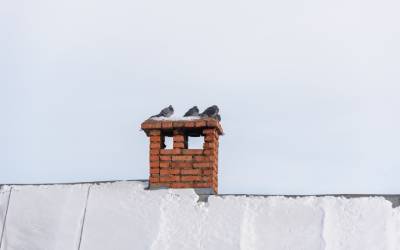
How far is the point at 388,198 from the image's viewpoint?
9.84m

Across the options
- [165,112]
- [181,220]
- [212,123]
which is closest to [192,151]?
[212,123]

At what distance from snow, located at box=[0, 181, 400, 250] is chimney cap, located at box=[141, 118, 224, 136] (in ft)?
2.17

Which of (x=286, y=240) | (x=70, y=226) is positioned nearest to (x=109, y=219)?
(x=70, y=226)

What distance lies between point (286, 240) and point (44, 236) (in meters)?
2.40

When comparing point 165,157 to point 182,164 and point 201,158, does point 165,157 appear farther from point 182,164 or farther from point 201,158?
point 201,158

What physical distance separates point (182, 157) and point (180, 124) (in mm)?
344

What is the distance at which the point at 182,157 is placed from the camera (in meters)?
10.6

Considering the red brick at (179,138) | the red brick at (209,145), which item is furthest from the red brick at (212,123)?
the red brick at (179,138)

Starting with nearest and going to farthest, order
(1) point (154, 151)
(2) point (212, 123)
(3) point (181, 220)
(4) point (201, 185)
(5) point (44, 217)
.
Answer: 1. (3) point (181, 220)
2. (5) point (44, 217)
3. (4) point (201, 185)
4. (2) point (212, 123)
5. (1) point (154, 151)

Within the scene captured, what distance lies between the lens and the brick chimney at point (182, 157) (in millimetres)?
10430

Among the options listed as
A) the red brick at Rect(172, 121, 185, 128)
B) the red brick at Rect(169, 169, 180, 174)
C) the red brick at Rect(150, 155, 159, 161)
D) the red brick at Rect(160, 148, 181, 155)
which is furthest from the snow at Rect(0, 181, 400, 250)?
the red brick at Rect(172, 121, 185, 128)

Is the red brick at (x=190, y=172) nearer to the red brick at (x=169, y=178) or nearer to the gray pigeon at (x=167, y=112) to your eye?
the red brick at (x=169, y=178)

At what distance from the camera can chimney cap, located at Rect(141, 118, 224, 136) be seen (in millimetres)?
10523

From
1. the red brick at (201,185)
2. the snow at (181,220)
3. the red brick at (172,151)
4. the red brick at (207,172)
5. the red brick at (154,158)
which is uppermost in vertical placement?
the red brick at (172,151)
